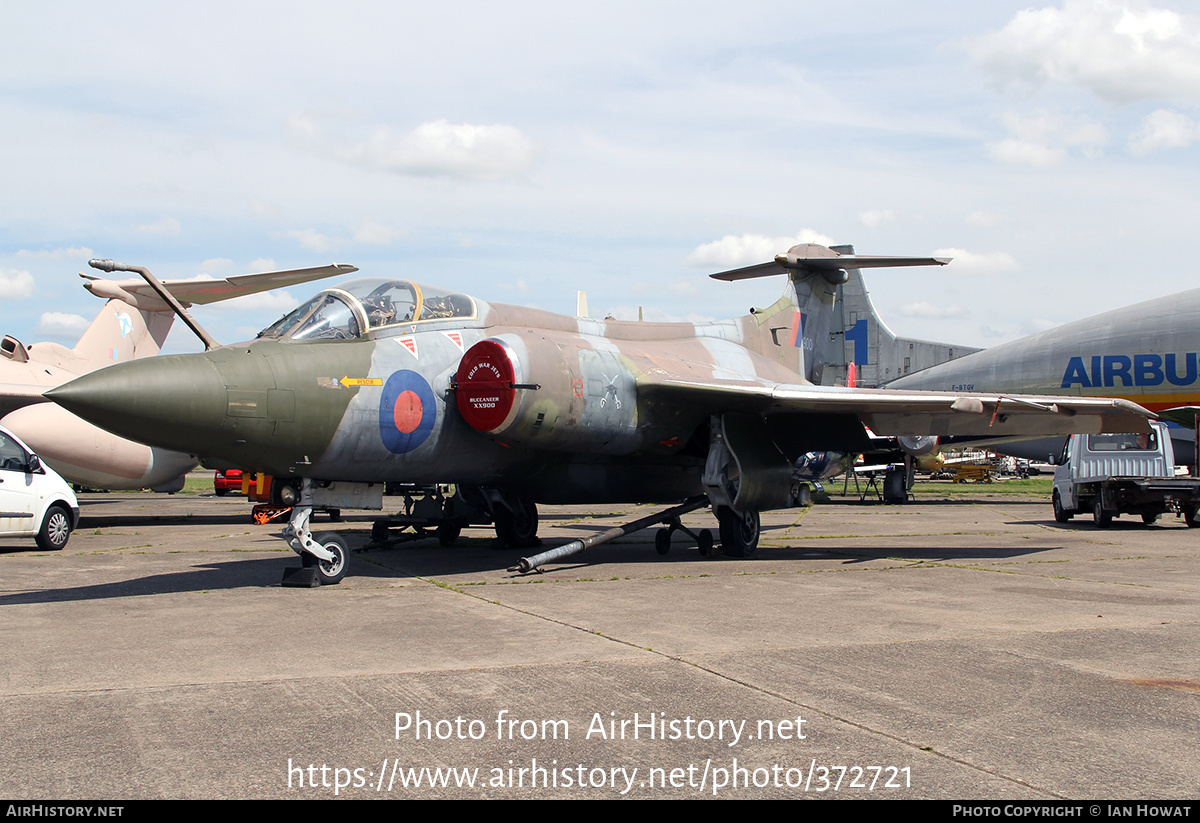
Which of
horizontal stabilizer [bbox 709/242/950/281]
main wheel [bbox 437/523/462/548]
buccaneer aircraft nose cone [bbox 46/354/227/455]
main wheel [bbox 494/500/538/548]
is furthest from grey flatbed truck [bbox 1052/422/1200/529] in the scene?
buccaneer aircraft nose cone [bbox 46/354/227/455]

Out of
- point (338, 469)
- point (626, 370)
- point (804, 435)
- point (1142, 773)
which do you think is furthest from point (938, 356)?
point (1142, 773)

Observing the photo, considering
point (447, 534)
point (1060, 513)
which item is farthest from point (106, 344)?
point (1060, 513)

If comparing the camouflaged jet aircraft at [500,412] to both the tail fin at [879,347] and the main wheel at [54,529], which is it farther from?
the tail fin at [879,347]

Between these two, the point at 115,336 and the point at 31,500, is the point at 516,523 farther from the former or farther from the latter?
the point at 115,336

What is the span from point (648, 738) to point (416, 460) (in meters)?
6.37

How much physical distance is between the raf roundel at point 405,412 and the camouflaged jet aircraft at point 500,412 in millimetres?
21

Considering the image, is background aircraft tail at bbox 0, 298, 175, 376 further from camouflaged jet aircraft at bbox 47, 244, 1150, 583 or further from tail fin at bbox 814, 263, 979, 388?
tail fin at bbox 814, 263, 979, 388

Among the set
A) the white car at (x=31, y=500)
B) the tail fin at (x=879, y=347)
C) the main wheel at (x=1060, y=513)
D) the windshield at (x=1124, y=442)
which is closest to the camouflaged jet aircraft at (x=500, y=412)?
the white car at (x=31, y=500)

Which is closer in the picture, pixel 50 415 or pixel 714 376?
pixel 714 376

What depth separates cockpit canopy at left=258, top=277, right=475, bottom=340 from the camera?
974 cm

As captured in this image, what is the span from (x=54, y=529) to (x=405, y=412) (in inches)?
287

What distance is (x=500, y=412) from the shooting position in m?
9.98
